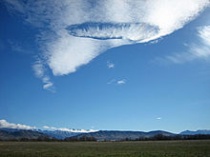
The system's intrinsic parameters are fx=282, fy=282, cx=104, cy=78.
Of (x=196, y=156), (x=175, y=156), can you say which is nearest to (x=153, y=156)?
(x=175, y=156)

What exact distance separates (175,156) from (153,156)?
325cm

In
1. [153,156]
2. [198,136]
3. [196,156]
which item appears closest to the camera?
[196,156]

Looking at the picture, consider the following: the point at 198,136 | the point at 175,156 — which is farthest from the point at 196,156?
the point at 198,136

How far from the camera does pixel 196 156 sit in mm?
39906

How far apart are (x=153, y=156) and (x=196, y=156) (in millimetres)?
6331

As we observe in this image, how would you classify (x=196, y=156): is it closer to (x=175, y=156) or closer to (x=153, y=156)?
(x=175, y=156)

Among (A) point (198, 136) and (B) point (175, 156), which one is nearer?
(B) point (175, 156)

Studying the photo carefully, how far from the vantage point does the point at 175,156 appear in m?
42.0

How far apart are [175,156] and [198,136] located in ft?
510

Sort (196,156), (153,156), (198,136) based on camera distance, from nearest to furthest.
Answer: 1. (196,156)
2. (153,156)
3. (198,136)

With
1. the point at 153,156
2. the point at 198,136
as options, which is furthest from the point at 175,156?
the point at 198,136

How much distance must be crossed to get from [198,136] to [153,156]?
156 metres

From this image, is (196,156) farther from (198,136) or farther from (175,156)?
(198,136)

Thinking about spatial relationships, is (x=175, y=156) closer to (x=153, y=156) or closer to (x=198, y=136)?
(x=153, y=156)
